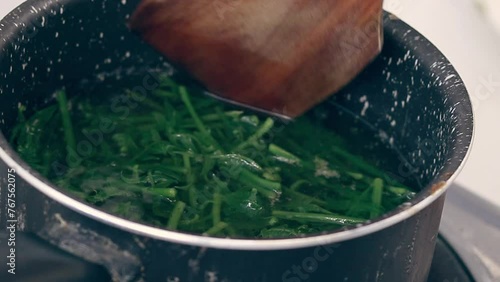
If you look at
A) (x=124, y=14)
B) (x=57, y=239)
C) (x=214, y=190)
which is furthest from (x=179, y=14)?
(x=57, y=239)

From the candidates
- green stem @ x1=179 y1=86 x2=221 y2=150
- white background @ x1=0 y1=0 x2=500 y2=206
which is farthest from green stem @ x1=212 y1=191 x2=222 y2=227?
white background @ x1=0 y1=0 x2=500 y2=206

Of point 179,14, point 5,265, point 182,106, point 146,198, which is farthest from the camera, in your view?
point 182,106

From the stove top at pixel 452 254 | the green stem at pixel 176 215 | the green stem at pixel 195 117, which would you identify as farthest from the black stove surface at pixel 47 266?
the green stem at pixel 195 117

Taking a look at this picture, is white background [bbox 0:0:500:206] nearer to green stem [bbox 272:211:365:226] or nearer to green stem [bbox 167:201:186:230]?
green stem [bbox 272:211:365:226]

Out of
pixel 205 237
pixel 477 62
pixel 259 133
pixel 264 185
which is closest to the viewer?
pixel 205 237

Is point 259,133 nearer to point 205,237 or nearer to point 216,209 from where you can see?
point 216,209

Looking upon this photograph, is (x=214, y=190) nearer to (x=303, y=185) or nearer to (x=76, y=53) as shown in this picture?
(x=303, y=185)

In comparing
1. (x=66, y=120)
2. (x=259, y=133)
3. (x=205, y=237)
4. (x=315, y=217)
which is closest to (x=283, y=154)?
(x=259, y=133)
